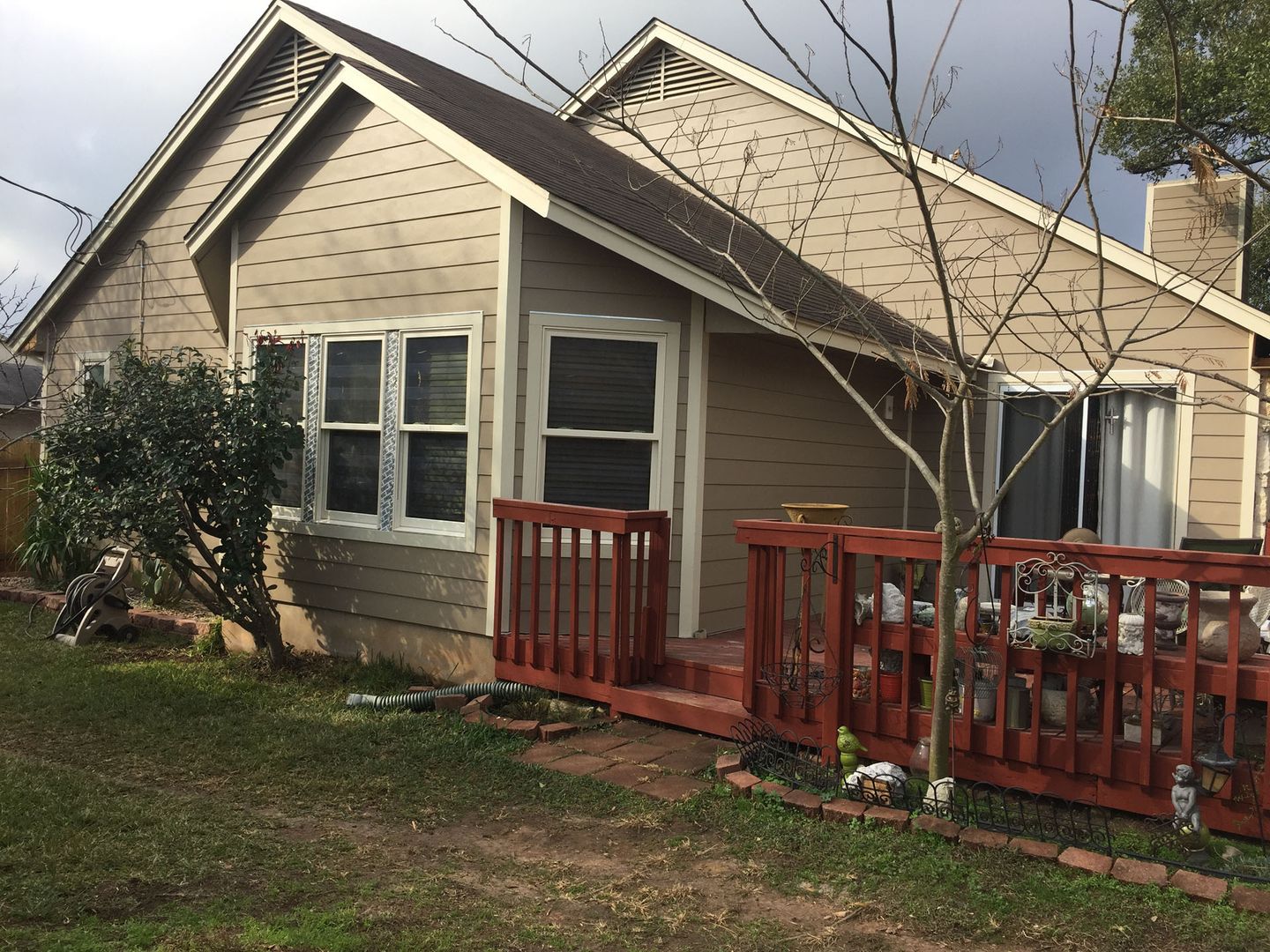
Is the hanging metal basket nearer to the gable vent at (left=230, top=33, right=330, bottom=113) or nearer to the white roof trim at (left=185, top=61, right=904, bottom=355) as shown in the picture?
the white roof trim at (left=185, top=61, right=904, bottom=355)

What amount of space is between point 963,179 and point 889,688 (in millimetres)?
6489

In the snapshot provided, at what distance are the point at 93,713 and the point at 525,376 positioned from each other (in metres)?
3.45

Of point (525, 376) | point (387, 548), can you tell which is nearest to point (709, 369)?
point (525, 376)

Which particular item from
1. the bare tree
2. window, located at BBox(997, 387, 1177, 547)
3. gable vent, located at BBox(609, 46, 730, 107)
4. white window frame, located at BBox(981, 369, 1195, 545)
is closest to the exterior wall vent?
gable vent, located at BBox(609, 46, 730, 107)

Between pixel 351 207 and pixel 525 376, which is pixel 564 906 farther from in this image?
pixel 351 207

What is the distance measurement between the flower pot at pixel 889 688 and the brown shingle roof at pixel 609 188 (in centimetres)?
176

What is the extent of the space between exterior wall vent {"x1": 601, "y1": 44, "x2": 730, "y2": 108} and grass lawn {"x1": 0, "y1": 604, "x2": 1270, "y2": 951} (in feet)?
27.9

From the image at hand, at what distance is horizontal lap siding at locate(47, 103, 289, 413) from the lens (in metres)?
10.9

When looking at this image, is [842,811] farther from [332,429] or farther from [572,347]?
[332,429]

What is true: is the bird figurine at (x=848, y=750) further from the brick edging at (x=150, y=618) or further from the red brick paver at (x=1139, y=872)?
the brick edging at (x=150, y=618)

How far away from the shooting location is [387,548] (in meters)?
7.44

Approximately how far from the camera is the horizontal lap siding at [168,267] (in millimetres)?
10859

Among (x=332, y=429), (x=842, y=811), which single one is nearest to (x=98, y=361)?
(x=332, y=429)

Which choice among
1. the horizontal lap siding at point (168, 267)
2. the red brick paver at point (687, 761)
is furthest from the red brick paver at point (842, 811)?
the horizontal lap siding at point (168, 267)
